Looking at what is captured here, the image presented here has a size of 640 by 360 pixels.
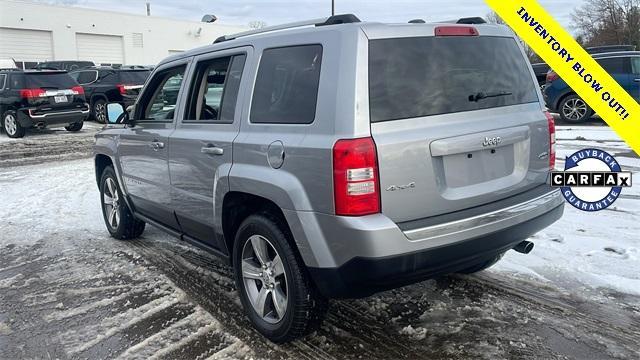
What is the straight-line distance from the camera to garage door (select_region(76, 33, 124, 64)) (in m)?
41.1

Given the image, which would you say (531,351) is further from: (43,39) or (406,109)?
(43,39)

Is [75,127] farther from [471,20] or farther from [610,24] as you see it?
[610,24]

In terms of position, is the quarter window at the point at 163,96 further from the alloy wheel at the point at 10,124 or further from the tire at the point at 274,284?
the alloy wheel at the point at 10,124

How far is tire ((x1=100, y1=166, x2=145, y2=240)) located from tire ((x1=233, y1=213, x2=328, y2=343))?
239cm

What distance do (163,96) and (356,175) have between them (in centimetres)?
252

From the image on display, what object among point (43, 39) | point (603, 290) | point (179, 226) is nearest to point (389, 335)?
point (603, 290)

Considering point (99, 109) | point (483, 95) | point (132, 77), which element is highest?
point (132, 77)

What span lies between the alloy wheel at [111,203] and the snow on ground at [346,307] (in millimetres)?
358

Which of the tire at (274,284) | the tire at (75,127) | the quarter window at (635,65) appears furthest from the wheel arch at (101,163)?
the quarter window at (635,65)

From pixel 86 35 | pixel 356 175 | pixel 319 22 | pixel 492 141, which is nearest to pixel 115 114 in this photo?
pixel 319 22

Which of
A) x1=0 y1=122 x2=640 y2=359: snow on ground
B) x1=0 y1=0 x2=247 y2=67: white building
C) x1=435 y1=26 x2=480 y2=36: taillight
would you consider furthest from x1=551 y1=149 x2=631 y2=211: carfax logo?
x1=0 y1=0 x2=247 y2=67: white building

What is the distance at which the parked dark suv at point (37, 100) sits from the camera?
14.1m

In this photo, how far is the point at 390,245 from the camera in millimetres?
2668

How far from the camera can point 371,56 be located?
2779 millimetres
